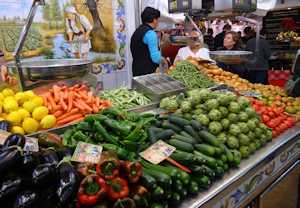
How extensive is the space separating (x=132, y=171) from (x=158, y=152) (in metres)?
0.41

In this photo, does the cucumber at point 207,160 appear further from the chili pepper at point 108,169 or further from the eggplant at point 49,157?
the eggplant at point 49,157

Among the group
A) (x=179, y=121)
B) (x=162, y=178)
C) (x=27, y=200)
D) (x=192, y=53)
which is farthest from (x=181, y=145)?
(x=192, y=53)

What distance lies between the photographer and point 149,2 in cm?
621

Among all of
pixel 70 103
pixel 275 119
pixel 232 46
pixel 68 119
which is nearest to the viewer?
pixel 68 119

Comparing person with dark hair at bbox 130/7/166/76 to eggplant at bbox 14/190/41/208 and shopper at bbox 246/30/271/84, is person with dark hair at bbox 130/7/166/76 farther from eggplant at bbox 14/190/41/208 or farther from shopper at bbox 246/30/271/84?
eggplant at bbox 14/190/41/208

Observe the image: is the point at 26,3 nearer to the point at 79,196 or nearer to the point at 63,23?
the point at 63,23

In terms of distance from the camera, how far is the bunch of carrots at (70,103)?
2527 mm

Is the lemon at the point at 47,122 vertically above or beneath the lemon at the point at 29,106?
beneath

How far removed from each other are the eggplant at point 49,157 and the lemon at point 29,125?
639 millimetres

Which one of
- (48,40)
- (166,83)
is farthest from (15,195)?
(48,40)

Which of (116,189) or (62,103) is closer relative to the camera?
(116,189)

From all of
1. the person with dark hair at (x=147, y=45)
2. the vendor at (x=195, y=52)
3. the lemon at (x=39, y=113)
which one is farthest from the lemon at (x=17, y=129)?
the vendor at (x=195, y=52)

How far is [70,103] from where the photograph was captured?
8.70 ft

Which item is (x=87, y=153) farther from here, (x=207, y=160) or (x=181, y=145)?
(x=207, y=160)
